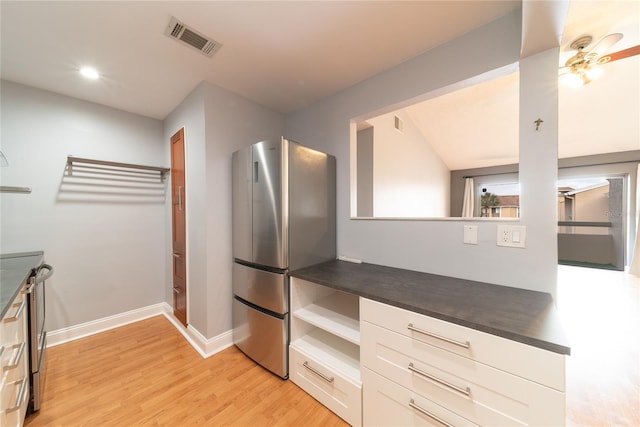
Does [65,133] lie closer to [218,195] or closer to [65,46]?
[65,46]

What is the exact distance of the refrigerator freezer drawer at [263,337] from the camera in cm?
159

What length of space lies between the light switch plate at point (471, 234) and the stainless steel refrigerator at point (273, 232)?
3.43 ft

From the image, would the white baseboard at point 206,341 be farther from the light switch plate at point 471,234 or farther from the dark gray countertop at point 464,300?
the light switch plate at point 471,234

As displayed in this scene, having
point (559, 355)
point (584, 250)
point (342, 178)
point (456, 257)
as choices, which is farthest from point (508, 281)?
Answer: point (584, 250)

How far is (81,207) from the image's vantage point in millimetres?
2213

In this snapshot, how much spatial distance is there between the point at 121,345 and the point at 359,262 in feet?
7.77

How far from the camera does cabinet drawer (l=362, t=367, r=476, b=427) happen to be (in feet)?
3.10

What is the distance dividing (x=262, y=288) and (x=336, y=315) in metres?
0.61

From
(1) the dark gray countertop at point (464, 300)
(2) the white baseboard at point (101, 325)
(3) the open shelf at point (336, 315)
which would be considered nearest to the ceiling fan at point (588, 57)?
(1) the dark gray countertop at point (464, 300)

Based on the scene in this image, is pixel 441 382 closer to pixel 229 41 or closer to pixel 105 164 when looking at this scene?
pixel 229 41

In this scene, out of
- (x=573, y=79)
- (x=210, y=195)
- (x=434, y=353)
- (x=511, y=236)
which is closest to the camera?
(x=434, y=353)

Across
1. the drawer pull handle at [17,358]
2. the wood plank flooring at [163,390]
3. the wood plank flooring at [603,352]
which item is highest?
the drawer pull handle at [17,358]

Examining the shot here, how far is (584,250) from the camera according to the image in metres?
4.32

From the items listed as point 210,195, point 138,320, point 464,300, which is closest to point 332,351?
point 464,300
